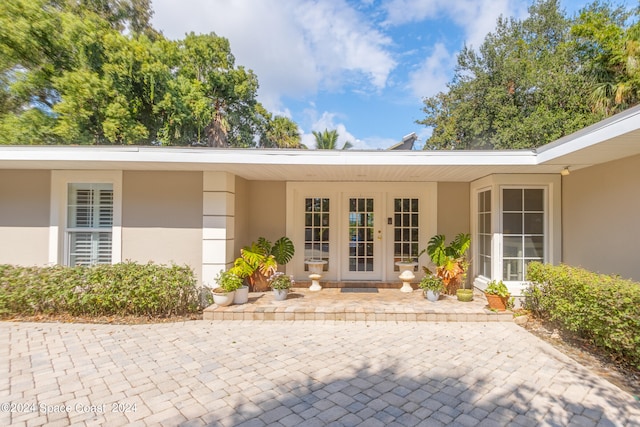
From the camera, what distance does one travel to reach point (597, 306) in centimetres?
332

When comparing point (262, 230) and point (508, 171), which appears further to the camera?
point (262, 230)

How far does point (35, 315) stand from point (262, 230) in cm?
383

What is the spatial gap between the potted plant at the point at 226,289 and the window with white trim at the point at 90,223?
7.01ft

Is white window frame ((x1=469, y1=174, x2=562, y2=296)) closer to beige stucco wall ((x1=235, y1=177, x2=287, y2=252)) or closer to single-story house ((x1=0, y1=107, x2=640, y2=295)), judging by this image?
single-story house ((x1=0, y1=107, x2=640, y2=295))

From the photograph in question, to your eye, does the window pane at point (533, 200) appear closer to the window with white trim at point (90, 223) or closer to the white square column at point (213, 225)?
the white square column at point (213, 225)

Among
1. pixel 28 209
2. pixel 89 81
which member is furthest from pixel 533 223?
pixel 89 81

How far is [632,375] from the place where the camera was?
9.95ft

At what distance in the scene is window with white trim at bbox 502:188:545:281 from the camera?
17.4 feet

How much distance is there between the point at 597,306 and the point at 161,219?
20.0 feet

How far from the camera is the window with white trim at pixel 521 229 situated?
17.4 ft

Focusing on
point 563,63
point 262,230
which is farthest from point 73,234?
point 563,63

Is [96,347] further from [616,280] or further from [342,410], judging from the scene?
[616,280]

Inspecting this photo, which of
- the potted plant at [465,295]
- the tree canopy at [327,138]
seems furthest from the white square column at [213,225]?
the tree canopy at [327,138]

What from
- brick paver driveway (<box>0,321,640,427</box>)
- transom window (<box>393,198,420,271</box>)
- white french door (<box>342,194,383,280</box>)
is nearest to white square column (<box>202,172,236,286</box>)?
brick paver driveway (<box>0,321,640,427</box>)
